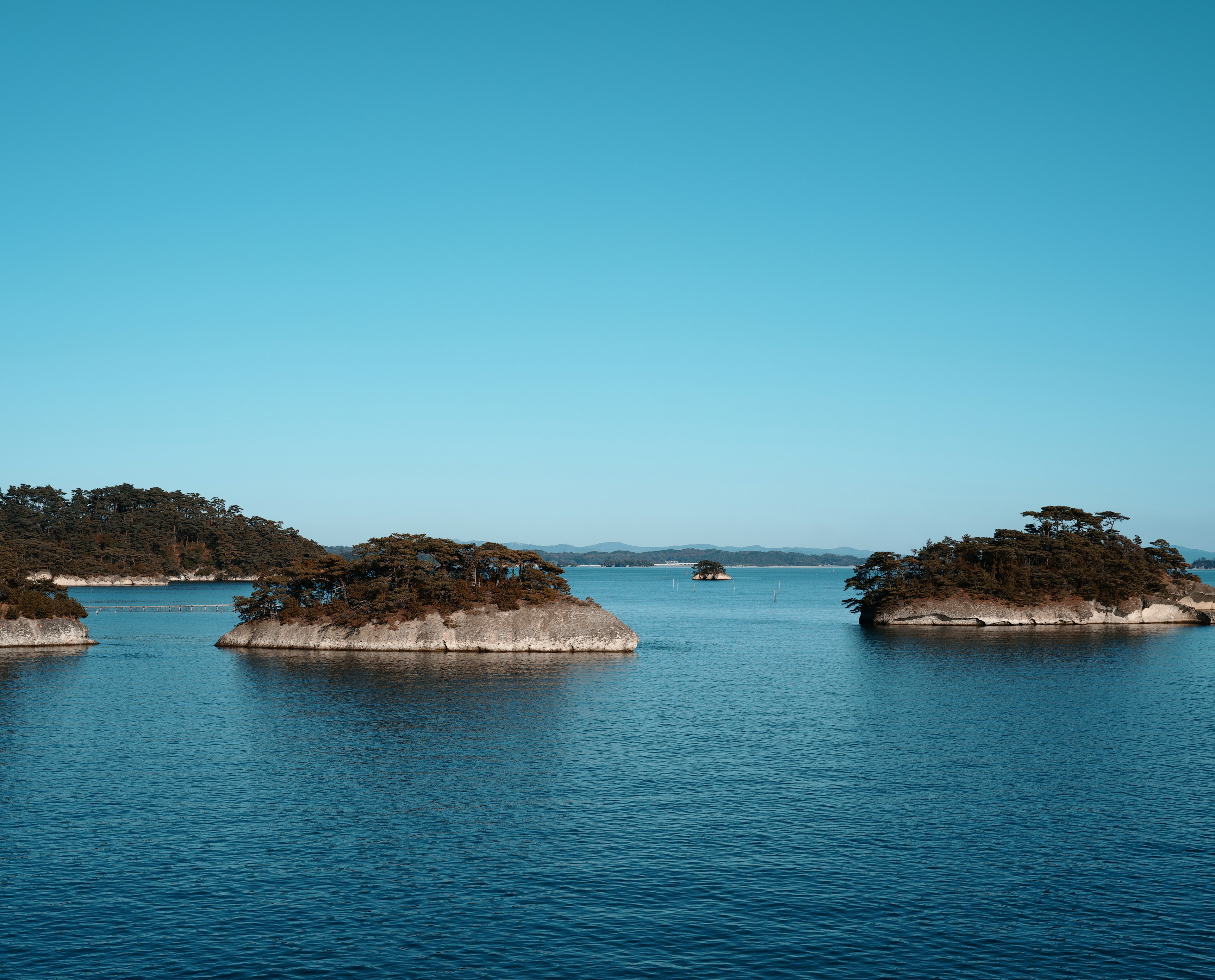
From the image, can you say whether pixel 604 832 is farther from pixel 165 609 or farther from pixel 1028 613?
pixel 165 609

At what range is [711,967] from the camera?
24.6m

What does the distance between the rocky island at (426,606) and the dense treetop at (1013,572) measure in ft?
174

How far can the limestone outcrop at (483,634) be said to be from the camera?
96.8 m

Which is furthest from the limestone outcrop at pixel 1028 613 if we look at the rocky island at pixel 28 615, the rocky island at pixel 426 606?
the rocky island at pixel 28 615

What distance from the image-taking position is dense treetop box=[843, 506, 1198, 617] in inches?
5344

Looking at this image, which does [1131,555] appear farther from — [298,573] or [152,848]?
[152,848]

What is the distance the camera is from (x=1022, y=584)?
5408 inches

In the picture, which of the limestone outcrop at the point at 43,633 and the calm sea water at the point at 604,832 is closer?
the calm sea water at the point at 604,832

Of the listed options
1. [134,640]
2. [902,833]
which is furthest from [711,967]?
[134,640]

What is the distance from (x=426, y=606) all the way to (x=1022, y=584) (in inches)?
3402

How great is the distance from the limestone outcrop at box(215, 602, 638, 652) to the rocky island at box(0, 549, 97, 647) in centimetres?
2411

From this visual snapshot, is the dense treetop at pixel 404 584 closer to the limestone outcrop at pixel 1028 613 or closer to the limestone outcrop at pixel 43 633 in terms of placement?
the limestone outcrop at pixel 43 633

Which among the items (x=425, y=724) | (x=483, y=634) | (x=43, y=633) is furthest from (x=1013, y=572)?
(x=43, y=633)

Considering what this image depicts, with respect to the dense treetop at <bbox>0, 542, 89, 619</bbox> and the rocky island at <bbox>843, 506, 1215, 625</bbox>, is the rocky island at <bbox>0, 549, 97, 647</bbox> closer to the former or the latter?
the dense treetop at <bbox>0, 542, 89, 619</bbox>
